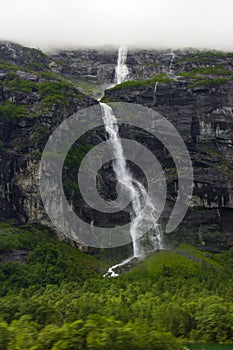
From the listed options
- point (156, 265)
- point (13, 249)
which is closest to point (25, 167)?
point (13, 249)

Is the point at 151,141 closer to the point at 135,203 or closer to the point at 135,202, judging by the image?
the point at 135,202

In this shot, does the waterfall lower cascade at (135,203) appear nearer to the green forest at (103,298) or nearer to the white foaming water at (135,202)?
the white foaming water at (135,202)

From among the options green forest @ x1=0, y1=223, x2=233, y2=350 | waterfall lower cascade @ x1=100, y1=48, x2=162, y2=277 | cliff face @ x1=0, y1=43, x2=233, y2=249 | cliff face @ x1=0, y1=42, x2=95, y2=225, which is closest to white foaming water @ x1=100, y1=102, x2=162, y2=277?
waterfall lower cascade @ x1=100, y1=48, x2=162, y2=277

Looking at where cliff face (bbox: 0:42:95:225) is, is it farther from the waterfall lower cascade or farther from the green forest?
the waterfall lower cascade

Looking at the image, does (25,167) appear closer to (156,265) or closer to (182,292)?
(156,265)

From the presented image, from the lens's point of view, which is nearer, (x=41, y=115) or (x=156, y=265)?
(x=156, y=265)

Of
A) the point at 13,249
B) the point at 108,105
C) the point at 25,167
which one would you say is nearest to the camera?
the point at 13,249
